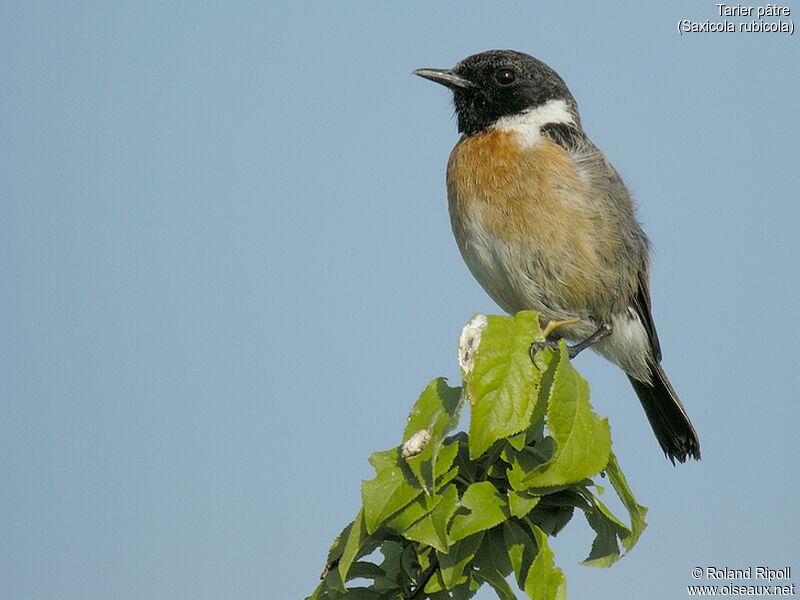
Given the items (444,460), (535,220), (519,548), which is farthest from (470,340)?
(535,220)

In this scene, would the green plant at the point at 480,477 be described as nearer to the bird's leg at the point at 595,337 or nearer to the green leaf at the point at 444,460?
the green leaf at the point at 444,460

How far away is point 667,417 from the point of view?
21.5ft

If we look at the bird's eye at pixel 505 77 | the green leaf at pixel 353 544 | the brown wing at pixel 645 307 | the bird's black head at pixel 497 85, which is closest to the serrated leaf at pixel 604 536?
the green leaf at pixel 353 544

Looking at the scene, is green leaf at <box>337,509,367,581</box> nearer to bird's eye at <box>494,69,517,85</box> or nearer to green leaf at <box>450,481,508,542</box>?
green leaf at <box>450,481,508,542</box>

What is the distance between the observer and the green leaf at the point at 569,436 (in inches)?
124

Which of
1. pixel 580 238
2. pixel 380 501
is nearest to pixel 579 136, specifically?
pixel 580 238

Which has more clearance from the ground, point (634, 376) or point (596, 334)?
point (596, 334)

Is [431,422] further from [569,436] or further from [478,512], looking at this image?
[569,436]

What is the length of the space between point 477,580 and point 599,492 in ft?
1.68

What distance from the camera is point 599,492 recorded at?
11.2 ft

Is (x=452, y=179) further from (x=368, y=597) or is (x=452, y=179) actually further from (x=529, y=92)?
(x=368, y=597)

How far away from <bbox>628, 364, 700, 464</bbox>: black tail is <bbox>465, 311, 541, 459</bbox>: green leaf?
11.3 ft

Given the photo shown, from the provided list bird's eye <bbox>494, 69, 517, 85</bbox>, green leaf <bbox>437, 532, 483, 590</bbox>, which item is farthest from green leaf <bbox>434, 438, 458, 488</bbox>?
bird's eye <bbox>494, 69, 517, 85</bbox>

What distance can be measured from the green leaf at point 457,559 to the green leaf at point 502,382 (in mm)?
284
